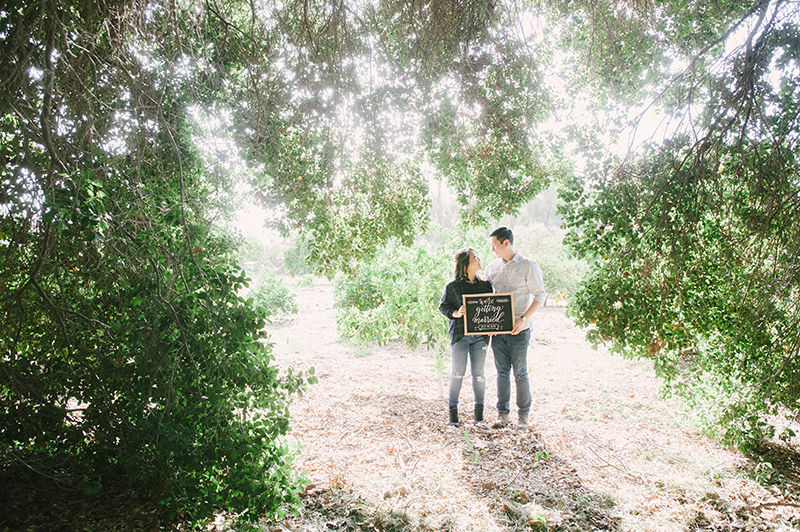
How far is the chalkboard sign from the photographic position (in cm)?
350

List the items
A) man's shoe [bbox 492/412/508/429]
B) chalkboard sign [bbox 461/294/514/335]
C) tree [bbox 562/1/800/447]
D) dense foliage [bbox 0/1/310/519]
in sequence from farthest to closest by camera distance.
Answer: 1. man's shoe [bbox 492/412/508/429]
2. chalkboard sign [bbox 461/294/514/335]
3. tree [bbox 562/1/800/447]
4. dense foliage [bbox 0/1/310/519]

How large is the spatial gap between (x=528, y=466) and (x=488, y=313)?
118cm

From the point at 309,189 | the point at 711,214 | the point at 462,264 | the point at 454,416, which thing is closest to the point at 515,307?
the point at 462,264

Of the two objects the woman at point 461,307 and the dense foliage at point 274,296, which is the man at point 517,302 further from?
the dense foliage at point 274,296

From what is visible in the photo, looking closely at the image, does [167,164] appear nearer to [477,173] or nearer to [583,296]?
[477,173]

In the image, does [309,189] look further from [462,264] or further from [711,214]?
[711,214]

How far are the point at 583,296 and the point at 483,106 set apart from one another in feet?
5.56

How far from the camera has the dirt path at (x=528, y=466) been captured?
8.54ft

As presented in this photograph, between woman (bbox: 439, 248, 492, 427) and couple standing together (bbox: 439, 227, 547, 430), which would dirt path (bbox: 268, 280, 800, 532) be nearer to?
couple standing together (bbox: 439, 227, 547, 430)

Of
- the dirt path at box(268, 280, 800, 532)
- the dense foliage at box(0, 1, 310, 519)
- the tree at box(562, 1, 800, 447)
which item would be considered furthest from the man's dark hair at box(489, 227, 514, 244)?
the dense foliage at box(0, 1, 310, 519)

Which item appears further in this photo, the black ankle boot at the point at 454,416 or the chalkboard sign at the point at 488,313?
the black ankle boot at the point at 454,416

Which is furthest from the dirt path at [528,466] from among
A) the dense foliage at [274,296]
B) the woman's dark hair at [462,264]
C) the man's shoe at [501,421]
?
the dense foliage at [274,296]

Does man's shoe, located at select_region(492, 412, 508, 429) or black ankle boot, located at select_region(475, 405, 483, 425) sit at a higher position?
black ankle boot, located at select_region(475, 405, 483, 425)

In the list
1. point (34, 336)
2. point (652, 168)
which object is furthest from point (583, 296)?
point (34, 336)
